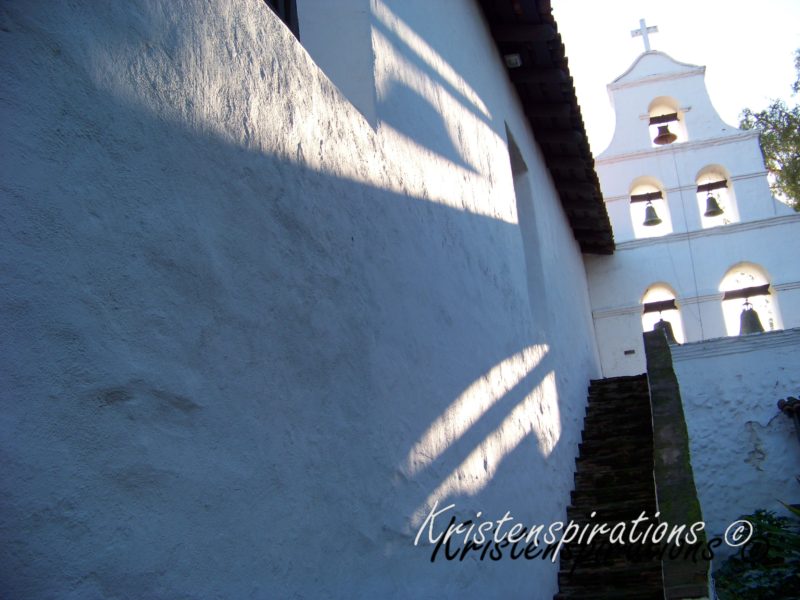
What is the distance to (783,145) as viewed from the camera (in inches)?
685

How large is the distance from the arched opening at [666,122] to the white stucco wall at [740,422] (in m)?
5.79

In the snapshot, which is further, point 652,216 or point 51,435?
point 652,216

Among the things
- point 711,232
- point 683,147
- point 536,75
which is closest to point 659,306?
point 711,232

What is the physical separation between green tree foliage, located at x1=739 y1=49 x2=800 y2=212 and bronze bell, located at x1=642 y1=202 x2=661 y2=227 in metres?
5.69

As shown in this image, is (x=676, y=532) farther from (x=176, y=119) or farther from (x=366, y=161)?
(x=176, y=119)

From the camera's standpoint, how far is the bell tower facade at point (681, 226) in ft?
40.1

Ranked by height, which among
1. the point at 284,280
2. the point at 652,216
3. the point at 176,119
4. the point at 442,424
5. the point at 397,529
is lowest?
the point at 397,529

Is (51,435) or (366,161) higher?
(366,161)

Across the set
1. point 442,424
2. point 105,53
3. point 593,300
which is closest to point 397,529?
point 442,424

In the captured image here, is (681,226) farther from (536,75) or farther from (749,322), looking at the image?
(536,75)

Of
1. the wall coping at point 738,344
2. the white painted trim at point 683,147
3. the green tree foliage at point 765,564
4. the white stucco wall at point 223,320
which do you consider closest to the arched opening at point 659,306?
the white painted trim at point 683,147

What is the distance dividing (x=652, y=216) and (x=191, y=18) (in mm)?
11189

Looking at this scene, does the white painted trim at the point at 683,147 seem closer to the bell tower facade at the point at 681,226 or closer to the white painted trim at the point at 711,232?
the bell tower facade at the point at 681,226

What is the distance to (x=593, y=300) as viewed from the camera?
12.8 metres
